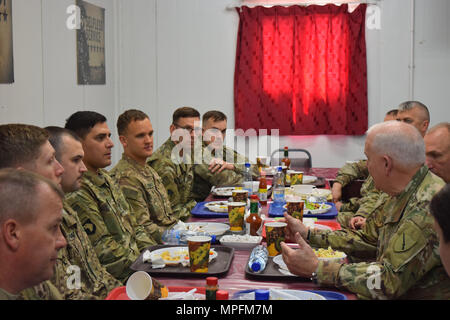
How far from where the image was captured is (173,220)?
321 centimetres

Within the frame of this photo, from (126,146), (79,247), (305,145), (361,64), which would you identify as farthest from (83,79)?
(79,247)

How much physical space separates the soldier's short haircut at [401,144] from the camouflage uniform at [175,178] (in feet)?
5.82

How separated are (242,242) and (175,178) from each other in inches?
65.5

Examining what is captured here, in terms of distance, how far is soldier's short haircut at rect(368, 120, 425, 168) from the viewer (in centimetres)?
187

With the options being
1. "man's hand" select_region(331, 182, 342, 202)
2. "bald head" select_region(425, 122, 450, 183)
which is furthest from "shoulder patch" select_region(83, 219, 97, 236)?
"man's hand" select_region(331, 182, 342, 202)

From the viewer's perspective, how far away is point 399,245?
66.1 inches

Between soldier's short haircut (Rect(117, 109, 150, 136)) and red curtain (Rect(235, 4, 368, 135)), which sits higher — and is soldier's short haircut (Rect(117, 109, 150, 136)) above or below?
below

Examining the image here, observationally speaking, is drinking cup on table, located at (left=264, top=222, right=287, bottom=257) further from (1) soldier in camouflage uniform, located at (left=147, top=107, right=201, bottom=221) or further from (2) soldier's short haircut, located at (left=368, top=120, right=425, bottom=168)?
(1) soldier in camouflage uniform, located at (left=147, top=107, right=201, bottom=221)

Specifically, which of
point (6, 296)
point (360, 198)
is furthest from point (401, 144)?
point (360, 198)

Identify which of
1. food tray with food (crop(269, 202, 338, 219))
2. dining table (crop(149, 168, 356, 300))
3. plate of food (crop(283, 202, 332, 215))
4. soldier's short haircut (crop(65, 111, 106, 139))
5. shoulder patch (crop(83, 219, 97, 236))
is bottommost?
dining table (crop(149, 168, 356, 300))

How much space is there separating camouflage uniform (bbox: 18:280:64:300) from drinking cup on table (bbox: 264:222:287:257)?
884 millimetres

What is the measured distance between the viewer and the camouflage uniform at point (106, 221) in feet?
7.47

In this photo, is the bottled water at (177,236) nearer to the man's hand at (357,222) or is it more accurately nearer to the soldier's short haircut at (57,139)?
the soldier's short haircut at (57,139)
